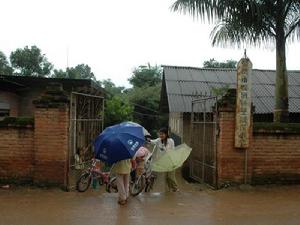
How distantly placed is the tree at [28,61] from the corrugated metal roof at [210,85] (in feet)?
76.5

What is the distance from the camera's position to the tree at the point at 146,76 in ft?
147

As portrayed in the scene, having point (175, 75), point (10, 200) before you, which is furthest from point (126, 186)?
point (175, 75)

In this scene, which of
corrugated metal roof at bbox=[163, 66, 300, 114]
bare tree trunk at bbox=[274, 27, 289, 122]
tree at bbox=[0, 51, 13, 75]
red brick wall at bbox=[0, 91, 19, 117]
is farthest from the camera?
tree at bbox=[0, 51, 13, 75]

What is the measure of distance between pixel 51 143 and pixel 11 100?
718 centimetres

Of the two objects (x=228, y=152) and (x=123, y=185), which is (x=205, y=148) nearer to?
(x=228, y=152)

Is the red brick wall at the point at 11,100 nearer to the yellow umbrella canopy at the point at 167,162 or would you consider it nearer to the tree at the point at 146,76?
the yellow umbrella canopy at the point at 167,162

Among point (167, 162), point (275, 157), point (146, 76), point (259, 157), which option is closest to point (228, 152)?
point (259, 157)

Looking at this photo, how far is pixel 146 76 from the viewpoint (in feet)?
149

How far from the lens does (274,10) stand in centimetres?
1116

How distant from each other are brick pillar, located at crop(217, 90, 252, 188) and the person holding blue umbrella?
224cm

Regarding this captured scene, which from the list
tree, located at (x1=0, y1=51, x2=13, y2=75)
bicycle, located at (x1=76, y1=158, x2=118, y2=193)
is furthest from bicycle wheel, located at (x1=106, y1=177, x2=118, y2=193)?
tree, located at (x1=0, y1=51, x2=13, y2=75)

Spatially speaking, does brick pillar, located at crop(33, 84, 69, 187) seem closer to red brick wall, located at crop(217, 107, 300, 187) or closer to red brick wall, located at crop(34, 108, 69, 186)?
red brick wall, located at crop(34, 108, 69, 186)

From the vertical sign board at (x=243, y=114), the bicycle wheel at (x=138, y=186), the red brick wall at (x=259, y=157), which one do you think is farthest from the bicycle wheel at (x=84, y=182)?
the vertical sign board at (x=243, y=114)

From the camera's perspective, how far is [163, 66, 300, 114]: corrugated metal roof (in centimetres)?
1659
